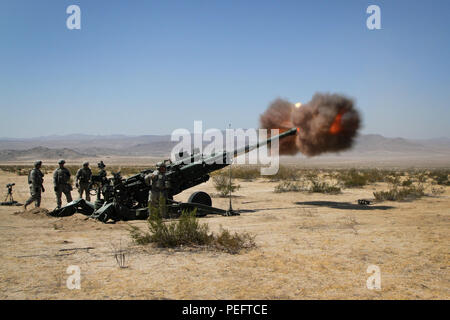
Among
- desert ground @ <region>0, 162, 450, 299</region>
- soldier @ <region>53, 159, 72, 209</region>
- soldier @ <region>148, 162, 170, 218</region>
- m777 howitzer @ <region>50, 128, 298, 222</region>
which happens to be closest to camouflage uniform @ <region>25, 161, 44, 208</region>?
soldier @ <region>53, 159, 72, 209</region>

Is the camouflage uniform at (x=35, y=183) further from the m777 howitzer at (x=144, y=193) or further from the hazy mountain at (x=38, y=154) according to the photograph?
the hazy mountain at (x=38, y=154)

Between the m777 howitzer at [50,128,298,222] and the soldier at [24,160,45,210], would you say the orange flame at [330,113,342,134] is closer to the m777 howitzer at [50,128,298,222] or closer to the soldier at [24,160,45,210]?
the m777 howitzer at [50,128,298,222]

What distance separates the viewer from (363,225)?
388 inches

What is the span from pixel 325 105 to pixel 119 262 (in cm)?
965

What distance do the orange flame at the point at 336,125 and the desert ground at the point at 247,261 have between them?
377 cm

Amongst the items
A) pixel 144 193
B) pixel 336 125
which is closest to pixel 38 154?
pixel 144 193

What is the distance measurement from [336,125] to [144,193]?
7135 mm

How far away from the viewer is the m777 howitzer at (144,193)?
10.5 metres

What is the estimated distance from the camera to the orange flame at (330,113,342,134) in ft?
43.7

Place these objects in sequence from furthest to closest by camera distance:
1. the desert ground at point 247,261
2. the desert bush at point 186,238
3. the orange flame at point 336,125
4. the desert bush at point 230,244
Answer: the orange flame at point 336,125
the desert bush at point 186,238
the desert bush at point 230,244
the desert ground at point 247,261

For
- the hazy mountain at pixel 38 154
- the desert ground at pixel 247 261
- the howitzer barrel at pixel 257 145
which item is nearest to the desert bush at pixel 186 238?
the desert ground at pixel 247 261

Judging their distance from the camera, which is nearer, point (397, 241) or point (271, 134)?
point (397, 241)

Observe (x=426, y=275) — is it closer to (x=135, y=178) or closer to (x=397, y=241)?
(x=397, y=241)

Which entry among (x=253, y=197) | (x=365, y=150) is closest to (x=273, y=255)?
(x=253, y=197)
